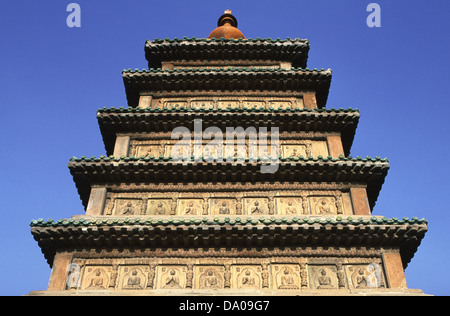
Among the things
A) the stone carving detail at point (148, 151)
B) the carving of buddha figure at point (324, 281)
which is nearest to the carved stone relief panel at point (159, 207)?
the stone carving detail at point (148, 151)

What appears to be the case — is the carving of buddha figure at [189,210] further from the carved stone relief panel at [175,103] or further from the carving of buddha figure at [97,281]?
the carved stone relief panel at [175,103]

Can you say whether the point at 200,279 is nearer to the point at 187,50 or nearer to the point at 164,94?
the point at 164,94

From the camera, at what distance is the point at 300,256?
12789mm

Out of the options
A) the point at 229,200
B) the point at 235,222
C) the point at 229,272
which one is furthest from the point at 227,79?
Answer: the point at 229,272

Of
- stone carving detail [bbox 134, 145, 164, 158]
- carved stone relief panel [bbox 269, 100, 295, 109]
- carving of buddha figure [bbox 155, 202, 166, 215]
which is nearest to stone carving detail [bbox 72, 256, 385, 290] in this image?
carving of buddha figure [bbox 155, 202, 166, 215]

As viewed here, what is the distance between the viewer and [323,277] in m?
12.5

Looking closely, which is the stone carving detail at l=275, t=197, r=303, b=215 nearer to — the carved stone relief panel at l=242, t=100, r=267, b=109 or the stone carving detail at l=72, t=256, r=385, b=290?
the stone carving detail at l=72, t=256, r=385, b=290

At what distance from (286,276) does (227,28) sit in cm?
1545

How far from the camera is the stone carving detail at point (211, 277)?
1234 cm

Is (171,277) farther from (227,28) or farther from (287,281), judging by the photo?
(227,28)

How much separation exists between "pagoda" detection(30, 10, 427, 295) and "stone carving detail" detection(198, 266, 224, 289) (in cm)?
3

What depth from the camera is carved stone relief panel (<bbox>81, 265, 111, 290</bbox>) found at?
12406mm
